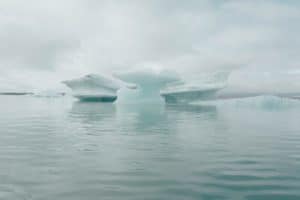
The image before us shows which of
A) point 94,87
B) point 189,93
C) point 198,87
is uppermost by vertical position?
point 94,87

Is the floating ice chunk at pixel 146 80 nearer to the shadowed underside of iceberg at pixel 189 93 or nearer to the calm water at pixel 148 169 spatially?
the shadowed underside of iceberg at pixel 189 93

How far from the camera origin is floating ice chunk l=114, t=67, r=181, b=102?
1148 inches

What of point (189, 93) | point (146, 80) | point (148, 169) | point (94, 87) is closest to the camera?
point (148, 169)

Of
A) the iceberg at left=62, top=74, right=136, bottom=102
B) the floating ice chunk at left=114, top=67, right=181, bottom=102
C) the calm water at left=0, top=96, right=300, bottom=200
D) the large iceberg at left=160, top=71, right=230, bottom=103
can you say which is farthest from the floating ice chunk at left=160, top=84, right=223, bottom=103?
the calm water at left=0, top=96, right=300, bottom=200

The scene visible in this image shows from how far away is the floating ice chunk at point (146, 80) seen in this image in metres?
29.2

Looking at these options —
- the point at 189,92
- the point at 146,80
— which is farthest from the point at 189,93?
the point at 146,80

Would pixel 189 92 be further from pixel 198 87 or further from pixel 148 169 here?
pixel 148 169

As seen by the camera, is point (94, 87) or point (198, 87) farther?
point (94, 87)

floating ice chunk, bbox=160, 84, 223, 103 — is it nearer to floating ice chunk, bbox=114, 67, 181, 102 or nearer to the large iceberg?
the large iceberg

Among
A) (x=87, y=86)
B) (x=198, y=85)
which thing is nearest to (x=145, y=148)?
(x=198, y=85)

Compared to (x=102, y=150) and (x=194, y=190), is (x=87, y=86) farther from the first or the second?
(x=194, y=190)

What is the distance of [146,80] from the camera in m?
29.9

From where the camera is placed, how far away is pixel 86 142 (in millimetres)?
7426

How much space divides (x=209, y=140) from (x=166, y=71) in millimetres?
22141
